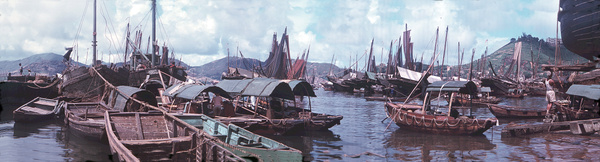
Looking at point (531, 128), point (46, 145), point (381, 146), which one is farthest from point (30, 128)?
point (531, 128)

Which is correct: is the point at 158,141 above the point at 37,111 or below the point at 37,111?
above

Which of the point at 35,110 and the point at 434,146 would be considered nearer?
the point at 434,146

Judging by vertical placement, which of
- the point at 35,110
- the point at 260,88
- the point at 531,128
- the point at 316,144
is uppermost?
the point at 260,88

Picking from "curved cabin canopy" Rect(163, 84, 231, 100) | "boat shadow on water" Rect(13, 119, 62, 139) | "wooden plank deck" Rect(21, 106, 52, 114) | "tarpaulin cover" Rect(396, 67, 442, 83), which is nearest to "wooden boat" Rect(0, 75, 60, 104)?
"wooden plank deck" Rect(21, 106, 52, 114)

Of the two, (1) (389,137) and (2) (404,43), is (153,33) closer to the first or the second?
(1) (389,137)

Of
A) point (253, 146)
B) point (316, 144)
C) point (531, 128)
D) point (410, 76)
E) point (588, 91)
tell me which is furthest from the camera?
point (410, 76)

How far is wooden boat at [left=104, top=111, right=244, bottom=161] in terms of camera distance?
8047 mm

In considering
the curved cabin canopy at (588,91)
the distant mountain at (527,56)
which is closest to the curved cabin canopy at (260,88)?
the curved cabin canopy at (588,91)

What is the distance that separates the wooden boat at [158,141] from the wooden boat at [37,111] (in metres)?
9.59

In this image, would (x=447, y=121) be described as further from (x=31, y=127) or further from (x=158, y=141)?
(x=31, y=127)

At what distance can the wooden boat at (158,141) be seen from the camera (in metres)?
8.05

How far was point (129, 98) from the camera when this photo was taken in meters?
17.8

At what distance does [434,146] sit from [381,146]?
2.07 m

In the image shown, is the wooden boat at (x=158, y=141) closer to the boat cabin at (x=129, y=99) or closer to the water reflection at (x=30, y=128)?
the boat cabin at (x=129, y=99)
